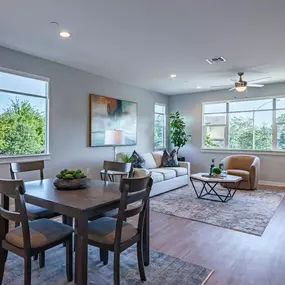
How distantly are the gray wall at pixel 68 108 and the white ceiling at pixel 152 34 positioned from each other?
24 cm

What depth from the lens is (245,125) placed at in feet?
22.8

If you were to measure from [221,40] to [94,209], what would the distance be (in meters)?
3.05

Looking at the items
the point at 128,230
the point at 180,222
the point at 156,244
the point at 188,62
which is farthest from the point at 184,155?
the point at 128,230

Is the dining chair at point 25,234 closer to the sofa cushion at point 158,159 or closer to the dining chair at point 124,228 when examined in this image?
A: the dining chair at point 124,228

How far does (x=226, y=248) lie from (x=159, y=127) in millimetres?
5343

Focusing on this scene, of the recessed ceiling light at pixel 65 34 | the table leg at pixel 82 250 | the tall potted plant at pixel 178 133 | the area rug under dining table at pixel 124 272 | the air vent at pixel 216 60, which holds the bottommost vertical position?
the area rug under dining table at pixel 124 272

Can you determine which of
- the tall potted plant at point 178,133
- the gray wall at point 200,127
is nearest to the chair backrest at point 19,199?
the tall potted plant at point 178,133

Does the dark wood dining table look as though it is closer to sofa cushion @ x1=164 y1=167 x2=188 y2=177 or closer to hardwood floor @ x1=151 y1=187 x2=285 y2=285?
hardwood floor @ x1=151 y1=187 x2=285 y2=285

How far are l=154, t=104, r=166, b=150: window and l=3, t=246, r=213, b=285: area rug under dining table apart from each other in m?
5.31

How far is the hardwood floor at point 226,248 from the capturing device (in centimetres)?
225

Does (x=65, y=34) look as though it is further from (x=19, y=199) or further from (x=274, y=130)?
(x=274, y=130)

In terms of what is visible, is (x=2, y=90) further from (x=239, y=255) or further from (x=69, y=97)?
(x=239, y=255)

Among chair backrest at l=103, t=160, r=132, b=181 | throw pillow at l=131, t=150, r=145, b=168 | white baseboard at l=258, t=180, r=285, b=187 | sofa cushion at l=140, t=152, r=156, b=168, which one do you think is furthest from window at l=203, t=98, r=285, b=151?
chair backrest at l=103, t=160, r=132, b=181

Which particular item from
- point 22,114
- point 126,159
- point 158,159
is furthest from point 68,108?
point 158,159
